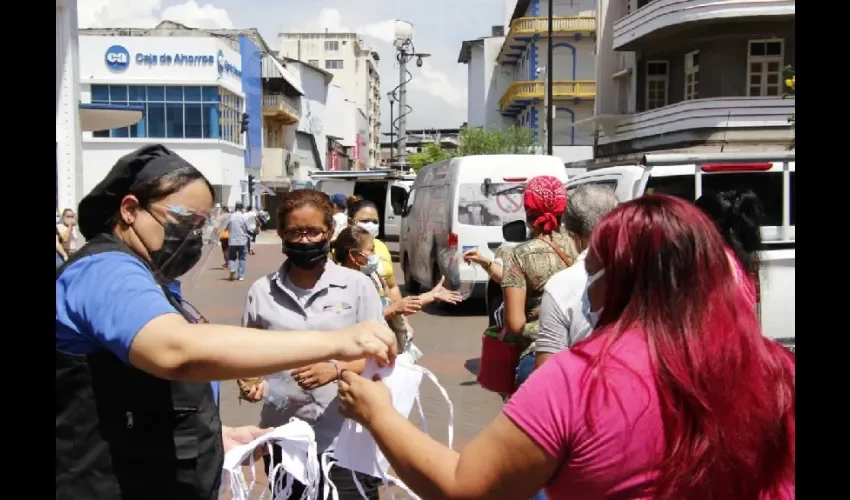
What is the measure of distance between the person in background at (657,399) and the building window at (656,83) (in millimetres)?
28212

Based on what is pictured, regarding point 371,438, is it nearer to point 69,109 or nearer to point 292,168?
point 69,109

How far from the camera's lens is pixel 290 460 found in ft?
10.7

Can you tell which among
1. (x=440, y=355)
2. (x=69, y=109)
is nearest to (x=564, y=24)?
(x=69, y=109)

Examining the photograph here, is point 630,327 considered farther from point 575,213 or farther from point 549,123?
point 549,123

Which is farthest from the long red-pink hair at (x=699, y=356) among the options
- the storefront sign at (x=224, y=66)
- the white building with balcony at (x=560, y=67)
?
the white building with balcony at (x=560, y=67)

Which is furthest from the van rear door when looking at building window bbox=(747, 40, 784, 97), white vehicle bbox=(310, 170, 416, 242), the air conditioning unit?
the air conditioning unit

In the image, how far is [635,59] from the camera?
29375 millimetres

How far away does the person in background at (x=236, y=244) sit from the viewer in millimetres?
19094

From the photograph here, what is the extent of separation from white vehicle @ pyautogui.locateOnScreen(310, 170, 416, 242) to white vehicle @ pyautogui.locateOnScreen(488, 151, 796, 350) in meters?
16.6

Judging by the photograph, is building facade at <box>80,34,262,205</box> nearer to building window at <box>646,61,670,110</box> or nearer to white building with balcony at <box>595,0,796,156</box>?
building window at <box>646,61,670,110</box>

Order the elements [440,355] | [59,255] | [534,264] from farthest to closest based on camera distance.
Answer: [440,355] < [59,255] < [534,264]

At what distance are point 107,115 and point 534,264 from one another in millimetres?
22631

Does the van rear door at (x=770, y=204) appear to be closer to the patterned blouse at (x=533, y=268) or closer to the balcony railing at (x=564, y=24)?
the patterned blouse at (x=533, y=268)
